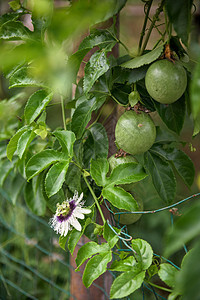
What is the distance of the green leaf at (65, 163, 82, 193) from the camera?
2.83 feet

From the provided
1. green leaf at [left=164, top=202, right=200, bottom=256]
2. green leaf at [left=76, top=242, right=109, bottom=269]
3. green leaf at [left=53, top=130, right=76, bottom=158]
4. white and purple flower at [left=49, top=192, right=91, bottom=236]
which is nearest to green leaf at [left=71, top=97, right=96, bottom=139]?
green leaf at [left=53, top=130, right=76, bottom=158]

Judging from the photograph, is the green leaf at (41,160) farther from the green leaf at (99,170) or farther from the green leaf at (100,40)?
the green leaf at (100,40)

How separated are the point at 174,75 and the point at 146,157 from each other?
0.84ft

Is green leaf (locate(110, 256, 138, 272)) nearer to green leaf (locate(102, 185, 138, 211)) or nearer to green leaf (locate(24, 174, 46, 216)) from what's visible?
green leaf (locate(102, 185, 138, 211))

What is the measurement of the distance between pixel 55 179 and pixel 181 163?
13.1 inches

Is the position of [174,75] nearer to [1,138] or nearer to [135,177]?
[135,177]

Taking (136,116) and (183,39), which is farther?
(136,116)

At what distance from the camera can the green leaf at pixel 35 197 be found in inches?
41.4

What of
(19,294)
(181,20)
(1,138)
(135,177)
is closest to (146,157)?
(135,177)

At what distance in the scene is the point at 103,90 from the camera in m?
0.84

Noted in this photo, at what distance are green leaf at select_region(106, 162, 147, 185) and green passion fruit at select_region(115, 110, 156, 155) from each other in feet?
0.11

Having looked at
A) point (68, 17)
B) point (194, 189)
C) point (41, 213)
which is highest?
point (68, 17)

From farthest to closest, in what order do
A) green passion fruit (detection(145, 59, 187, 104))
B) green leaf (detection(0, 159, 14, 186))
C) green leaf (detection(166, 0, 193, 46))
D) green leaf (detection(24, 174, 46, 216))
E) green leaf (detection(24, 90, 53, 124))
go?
green leaf (detection(0, 159, 14, 186))
green leaf (detection(24, 174, 46, 216))
green leaf (detection(24, 90, 53, 124))
green passion fruit (detection(145, 59, 187, 104))
green leaf (detection(166, 0, 193, 46))

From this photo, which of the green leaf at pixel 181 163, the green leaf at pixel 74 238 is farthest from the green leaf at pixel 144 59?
the green leaf at pixel 74 238
